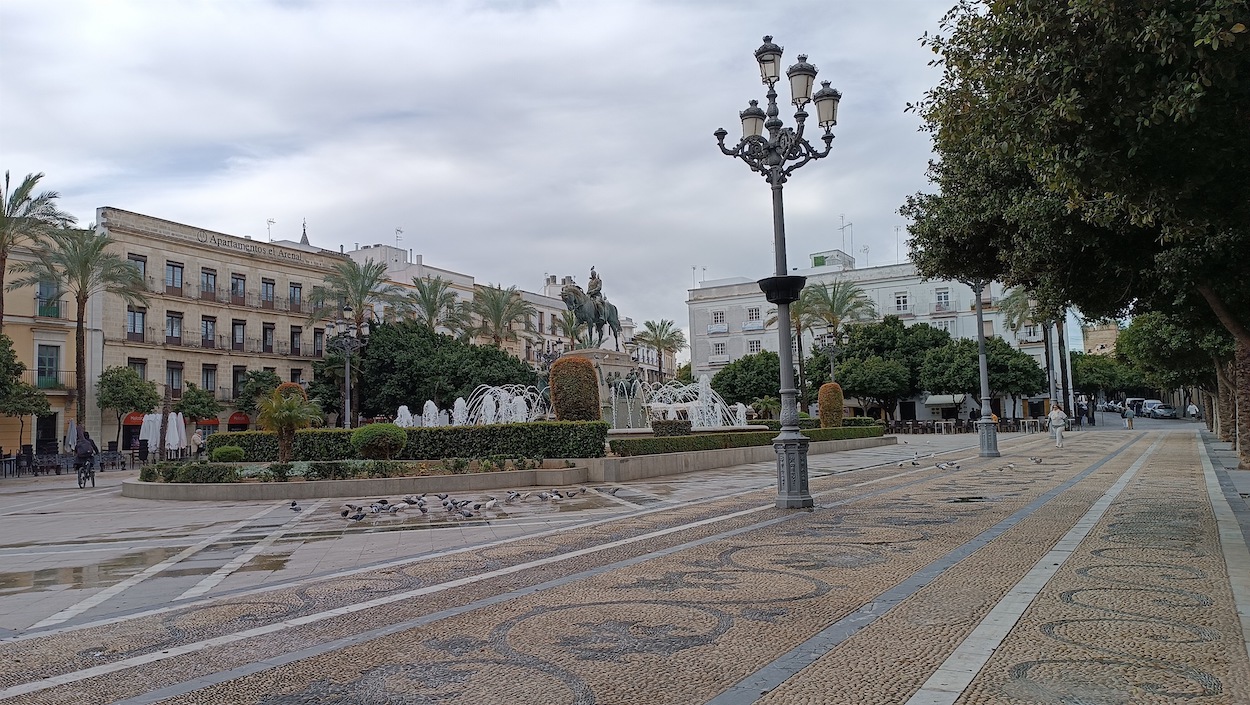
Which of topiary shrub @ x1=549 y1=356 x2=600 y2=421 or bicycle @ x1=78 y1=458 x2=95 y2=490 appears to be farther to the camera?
bicycle @ x1=78 y1=458 x2=95 y2=490

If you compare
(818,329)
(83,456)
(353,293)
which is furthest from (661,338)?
(83,456)

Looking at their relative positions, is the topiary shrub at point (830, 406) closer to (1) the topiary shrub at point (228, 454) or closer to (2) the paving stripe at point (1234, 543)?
(2) the paving stripe at point (1234, 543)

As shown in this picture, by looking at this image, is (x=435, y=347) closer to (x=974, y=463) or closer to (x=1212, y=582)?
(x=974, y=463)

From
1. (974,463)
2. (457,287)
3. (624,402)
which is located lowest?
(974,463)

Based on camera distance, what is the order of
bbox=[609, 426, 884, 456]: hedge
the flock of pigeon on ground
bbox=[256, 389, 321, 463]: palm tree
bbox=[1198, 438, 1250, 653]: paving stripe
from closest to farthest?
bbox=[1198, 438, 1250, 653]: paving stripe → the flock of pigeon on ground → bbox=[256, 389, 321, 463]: palm tree → bbox=[609, 426, 884, 456]: hedge

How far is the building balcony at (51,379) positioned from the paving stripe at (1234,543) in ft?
143

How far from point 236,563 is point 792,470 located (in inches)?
280

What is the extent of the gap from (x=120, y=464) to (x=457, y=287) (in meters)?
32.8

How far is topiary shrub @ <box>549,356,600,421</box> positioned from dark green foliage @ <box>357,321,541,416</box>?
84.7 ft

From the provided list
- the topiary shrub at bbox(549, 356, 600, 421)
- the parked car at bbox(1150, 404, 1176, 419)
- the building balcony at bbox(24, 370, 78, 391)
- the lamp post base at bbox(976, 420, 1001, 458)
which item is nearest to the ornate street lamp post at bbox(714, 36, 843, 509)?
the topiary shrub at bbox(549, 356, 600, 421)

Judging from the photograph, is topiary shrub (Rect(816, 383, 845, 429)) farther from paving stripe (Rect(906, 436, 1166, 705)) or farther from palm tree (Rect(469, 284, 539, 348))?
paving stripe (Rect(906, 436, 1166, 705))

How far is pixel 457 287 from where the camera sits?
211ft

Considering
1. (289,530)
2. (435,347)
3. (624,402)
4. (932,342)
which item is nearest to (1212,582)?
(289,530)

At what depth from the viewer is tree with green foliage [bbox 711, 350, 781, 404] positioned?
199ft
